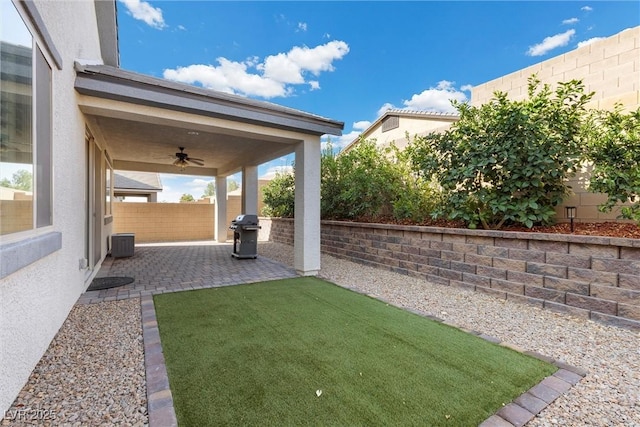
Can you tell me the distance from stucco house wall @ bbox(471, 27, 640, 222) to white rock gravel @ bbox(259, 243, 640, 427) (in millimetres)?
2224

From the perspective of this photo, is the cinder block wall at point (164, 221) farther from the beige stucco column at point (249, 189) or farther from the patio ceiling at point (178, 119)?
the patio ceiling at point (178, 119)

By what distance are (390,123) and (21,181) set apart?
1564cm

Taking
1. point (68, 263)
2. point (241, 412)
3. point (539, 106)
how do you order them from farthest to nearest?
point (539, 106) → point (68, 263) → point (241, 412)

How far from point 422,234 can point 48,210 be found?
245 inches

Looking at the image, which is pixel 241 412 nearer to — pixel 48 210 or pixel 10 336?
pixel 10 336

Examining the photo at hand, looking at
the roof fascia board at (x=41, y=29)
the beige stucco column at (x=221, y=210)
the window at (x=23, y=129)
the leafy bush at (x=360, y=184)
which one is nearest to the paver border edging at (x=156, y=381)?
the window at (x=23, y=129)

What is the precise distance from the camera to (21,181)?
104 inches

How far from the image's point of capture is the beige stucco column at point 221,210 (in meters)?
13.7

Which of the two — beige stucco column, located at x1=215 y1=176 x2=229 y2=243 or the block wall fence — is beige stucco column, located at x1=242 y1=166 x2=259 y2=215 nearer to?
beige stucco column, located at x1=215 y1=176 x2=229 y2=243

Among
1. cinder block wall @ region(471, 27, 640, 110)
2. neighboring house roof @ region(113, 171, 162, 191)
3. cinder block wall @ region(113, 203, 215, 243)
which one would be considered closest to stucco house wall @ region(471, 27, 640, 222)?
cinder block wall @ region(471, 27, 640, 110)

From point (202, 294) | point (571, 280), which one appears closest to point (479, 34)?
point (571, 280)

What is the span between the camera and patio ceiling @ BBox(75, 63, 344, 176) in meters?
4.75

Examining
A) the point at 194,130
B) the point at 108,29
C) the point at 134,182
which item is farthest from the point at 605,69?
the point at 134,182

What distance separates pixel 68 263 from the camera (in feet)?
13.6
